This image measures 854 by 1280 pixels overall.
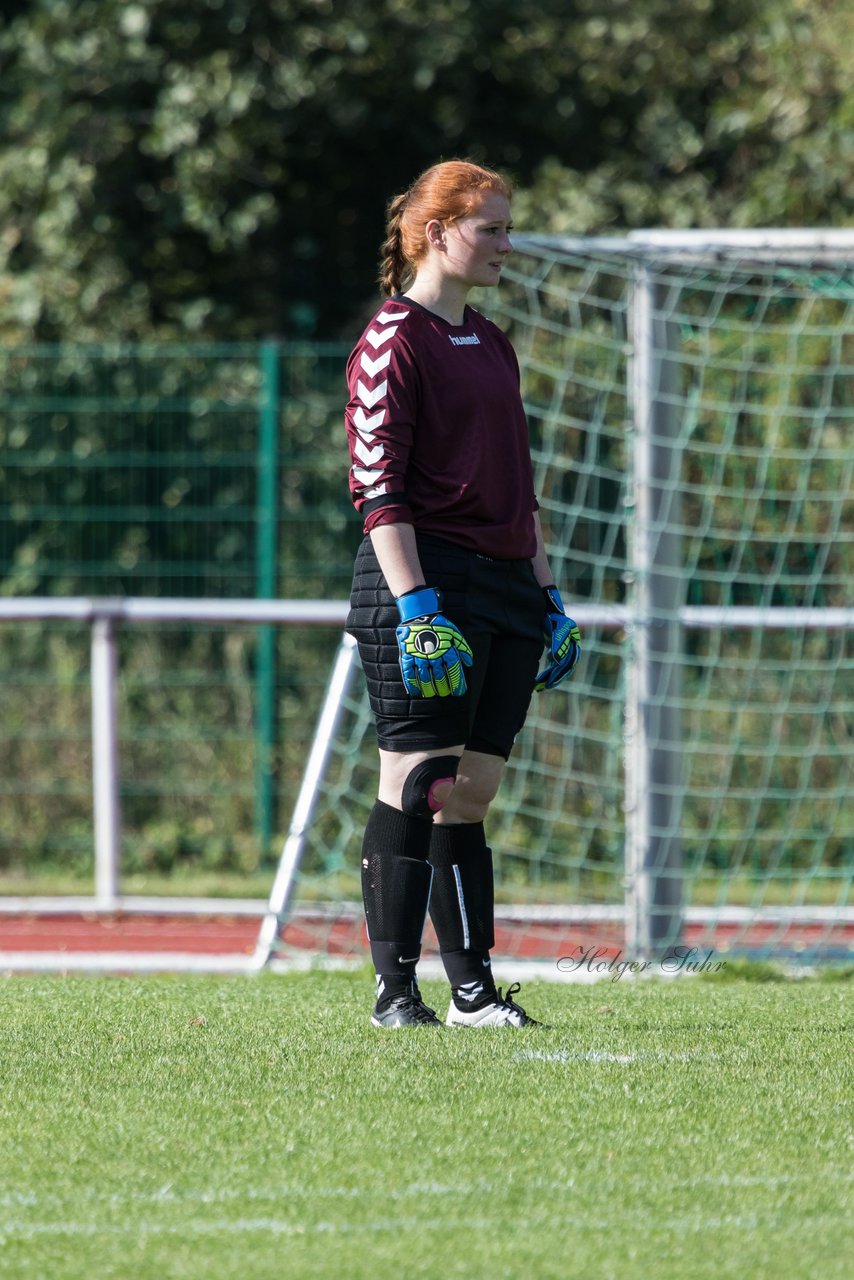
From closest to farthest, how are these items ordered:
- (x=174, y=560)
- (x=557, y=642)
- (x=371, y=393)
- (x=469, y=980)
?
(x=371, y=393), (x=469, y=980), (x=557, y=642), (x=174, y=560)

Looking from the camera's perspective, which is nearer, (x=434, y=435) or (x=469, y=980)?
(x=434, y=435)

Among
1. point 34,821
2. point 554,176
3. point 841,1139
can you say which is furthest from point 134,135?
point 841,1139

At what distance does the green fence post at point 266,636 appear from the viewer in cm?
926

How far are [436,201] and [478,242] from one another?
0.49 ft

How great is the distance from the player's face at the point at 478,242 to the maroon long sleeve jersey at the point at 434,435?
131 millimetres

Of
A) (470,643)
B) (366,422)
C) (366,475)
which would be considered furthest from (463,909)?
(366,422)

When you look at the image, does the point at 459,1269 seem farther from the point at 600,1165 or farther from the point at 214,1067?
the point at 214,1067

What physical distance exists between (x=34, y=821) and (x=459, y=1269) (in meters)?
7.18

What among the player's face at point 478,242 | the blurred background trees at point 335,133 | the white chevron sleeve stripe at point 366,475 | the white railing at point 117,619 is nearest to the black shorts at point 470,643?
the white chevron sleeve stripe at point 366,475

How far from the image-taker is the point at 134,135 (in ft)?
35.3

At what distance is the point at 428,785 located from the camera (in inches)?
168

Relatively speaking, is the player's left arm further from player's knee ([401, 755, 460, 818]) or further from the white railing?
the white railing

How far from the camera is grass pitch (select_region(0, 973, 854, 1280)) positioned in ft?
9.20

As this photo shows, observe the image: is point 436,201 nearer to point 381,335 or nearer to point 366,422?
point 381,335
